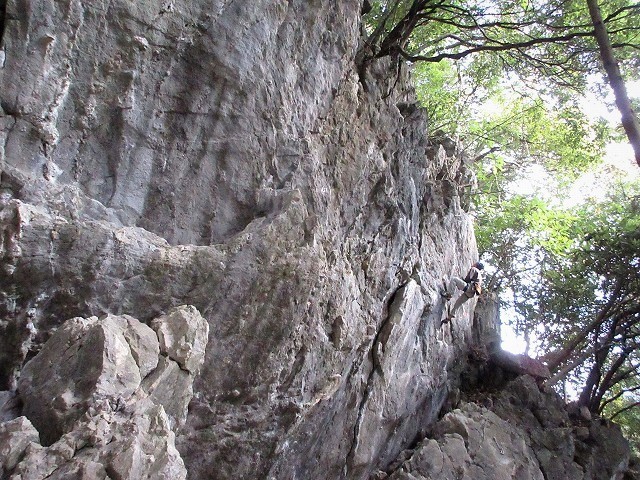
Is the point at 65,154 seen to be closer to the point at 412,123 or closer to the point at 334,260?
the point at 334,260

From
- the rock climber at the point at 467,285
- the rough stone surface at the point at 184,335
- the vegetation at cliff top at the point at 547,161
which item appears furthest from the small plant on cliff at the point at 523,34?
the rough stone surface at the point at 184,335

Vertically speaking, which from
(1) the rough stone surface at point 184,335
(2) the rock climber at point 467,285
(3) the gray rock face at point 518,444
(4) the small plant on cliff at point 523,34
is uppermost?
(4) the small plant on cliff at point 523,34

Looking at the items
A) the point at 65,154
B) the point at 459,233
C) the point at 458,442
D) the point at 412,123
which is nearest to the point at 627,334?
the point at 459,233

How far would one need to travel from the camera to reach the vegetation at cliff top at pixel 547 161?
480 inches

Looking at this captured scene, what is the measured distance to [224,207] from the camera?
25.4 ft

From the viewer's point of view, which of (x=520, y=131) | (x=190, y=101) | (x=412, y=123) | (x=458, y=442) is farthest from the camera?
(x=520, y=131)

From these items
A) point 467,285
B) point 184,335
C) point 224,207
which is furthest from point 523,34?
point 184,335

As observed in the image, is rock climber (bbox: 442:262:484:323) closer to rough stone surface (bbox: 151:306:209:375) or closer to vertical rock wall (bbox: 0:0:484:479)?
vertical rock wall (bbox: 0:0:484:479)

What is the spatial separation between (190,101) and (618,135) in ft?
45.1

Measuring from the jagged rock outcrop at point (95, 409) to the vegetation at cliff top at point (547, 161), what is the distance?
856 cm

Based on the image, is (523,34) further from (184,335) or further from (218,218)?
(184,335)

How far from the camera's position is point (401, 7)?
12.7 metres

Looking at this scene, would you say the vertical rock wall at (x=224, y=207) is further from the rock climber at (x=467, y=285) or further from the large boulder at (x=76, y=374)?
the rock climber at (x=467, y=285)

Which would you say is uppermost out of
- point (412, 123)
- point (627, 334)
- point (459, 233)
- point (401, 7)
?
point (401, 7)
